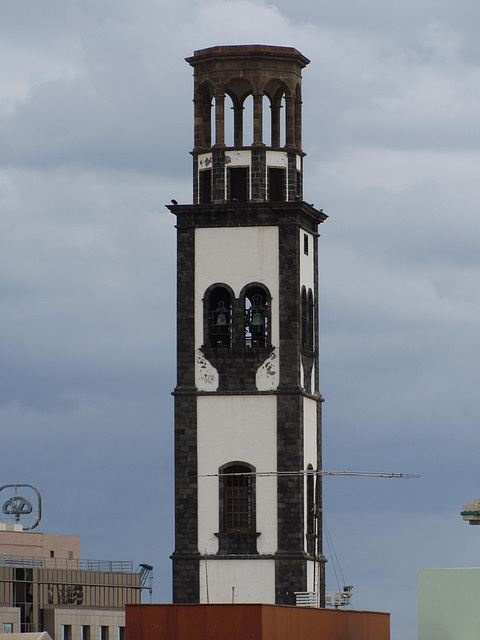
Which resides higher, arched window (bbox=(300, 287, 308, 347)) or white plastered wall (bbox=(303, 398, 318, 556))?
arched window (bbox=(300, 287, 308, 347))

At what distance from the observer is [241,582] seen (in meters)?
92.9

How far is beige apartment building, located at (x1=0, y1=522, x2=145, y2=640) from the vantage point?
120 metres

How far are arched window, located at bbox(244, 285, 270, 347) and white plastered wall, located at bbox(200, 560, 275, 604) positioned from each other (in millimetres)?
10426

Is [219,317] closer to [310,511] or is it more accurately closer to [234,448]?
[234,448]

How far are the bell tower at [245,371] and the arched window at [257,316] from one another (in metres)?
0.05

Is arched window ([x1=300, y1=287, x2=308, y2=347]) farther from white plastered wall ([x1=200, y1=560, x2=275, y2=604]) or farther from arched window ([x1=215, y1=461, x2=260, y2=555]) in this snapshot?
white plastered wall ([x1=200, y1=560, x2=275, y2=604])

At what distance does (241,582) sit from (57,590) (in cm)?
3261

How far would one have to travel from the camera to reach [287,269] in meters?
94.8

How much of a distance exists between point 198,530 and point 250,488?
3.16 meters

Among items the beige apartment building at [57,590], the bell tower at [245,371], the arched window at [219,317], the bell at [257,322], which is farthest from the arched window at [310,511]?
the beige apartment building at [57,590]

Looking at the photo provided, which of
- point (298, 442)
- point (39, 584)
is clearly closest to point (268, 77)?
point (298, 442)

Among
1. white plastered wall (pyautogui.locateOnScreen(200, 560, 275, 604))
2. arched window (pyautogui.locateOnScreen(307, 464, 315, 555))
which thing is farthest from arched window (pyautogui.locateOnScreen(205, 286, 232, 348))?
white plastered wall (pyautogui.locateOnScreen(200, 560, 275, 604))

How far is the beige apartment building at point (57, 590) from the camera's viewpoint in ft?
394

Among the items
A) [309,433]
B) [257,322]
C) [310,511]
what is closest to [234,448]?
[309,433]
